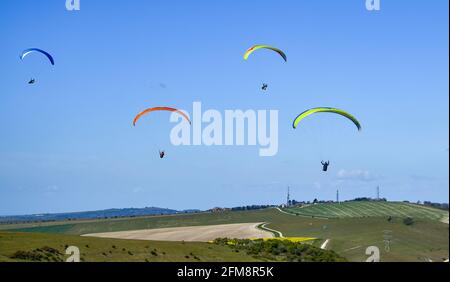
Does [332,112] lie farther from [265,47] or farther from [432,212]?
[432,212]

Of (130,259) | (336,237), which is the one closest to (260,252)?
(130,259)

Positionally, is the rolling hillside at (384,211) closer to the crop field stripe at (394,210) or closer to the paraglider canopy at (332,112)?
the crop field stripe at (394,210)

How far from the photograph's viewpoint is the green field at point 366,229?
344ft

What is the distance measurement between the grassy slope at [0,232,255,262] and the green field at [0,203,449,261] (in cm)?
340

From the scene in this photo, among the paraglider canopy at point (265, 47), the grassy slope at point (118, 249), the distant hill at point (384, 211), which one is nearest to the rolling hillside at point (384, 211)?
the distant hill at point (384, 211)

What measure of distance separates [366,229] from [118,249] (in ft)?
227

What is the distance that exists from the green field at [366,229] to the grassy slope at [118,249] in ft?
11.2

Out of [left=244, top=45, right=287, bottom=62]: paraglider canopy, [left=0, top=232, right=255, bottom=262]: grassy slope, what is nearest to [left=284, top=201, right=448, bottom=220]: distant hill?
[left=0, top=232, right=255, bottom=262]: grassy slope

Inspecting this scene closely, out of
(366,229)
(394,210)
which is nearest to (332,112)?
(366,229)

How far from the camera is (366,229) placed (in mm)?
131750

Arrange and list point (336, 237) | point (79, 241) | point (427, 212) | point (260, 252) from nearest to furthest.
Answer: point (79, 241)
point (260, 252)
point (336, 237)
point (427, 212)
